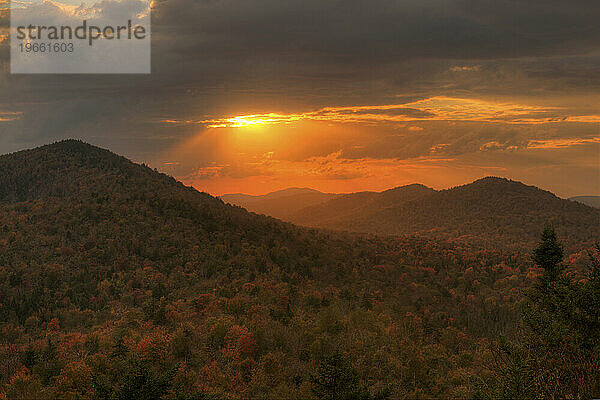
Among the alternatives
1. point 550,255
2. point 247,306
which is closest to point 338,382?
point 247,306

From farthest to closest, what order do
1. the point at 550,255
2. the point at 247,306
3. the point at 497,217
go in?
the point at 497,217, the point at 247,306, the point at 550,255

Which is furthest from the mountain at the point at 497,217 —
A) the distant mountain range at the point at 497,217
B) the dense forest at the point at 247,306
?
the dense forest at the point at 247,306

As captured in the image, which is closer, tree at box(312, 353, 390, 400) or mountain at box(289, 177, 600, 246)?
tree at box(312, 353, 390, 400)

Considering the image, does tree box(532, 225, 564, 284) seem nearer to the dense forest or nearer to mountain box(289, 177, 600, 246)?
the dense forest

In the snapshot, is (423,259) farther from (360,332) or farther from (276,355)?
(276,355)

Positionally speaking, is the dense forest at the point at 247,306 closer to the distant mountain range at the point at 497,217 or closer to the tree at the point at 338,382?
the tree at the point at 338,382

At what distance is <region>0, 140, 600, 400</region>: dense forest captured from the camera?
1716cm

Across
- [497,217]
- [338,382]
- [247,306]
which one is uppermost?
[338,382]

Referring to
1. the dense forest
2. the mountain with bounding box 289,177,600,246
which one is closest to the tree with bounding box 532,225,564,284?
the dense forest

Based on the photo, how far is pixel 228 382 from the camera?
19.3 metres

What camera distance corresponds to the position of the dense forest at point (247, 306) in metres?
17.2

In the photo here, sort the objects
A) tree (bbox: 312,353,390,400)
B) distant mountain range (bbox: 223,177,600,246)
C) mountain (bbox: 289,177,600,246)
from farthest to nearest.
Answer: distant mountain range (bbox: 223,177,600,246) < mountain (bbox: 289,177,600,246) < tree (bbox: 312,353,390,400)

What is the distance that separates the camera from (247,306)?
1315 inches

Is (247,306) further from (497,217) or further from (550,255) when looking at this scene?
(497,217)
